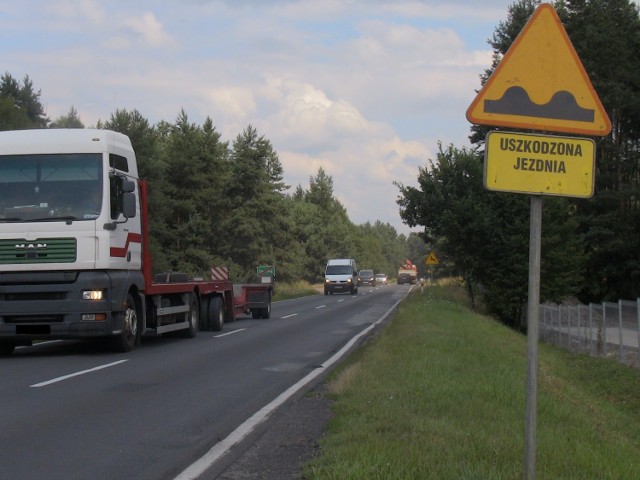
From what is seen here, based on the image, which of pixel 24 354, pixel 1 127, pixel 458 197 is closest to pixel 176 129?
pixel 1 127

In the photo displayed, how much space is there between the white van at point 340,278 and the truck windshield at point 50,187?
43.7 meters

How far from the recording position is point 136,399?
34.2 ft

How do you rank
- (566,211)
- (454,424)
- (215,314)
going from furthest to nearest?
1. (566,211)
2. (215,314)
3. (454,424)

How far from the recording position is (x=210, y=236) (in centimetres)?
6962

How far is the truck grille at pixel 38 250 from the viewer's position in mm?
14117

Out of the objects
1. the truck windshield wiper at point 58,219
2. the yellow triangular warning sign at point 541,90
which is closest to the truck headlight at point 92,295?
the truck windshield wiper at point 58,219

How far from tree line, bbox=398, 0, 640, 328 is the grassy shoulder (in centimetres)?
1816

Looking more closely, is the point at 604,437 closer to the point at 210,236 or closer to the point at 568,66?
the point at 568,66

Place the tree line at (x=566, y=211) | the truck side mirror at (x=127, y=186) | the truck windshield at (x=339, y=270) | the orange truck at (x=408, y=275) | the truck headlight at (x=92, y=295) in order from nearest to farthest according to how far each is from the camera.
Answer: the truck headlight at (x=92, y=295) < the truck side mirror at (x=127, y=186) < the tree line at (x=566, y=211) < the truck windshield at (x=339, y=270) < the orange truck at (x=408, y=275)

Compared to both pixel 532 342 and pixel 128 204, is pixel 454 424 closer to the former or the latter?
pixel 532 342

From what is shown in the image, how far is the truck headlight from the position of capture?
1434 centimetres

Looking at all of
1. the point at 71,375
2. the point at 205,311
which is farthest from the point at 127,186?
the point at 205,311

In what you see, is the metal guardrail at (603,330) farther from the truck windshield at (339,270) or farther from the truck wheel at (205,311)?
the truck windshield at (339,270)

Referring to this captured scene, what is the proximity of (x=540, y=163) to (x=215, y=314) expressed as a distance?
1675 cm
